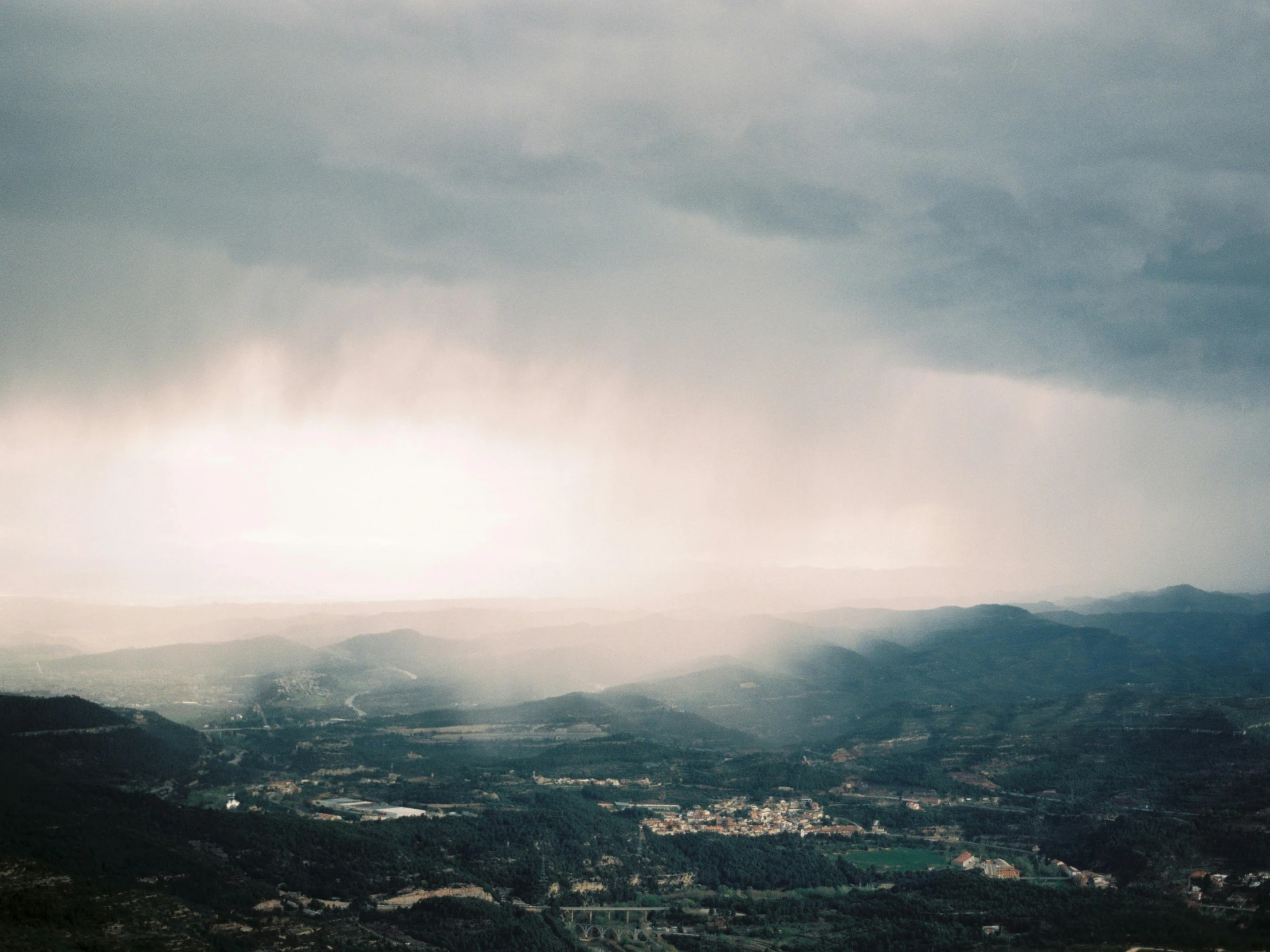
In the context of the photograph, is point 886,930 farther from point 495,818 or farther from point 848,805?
point 848,805

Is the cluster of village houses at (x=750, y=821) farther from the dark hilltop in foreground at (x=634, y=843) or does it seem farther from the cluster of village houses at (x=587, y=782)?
the cluster of village houses at (x=587, y=782)

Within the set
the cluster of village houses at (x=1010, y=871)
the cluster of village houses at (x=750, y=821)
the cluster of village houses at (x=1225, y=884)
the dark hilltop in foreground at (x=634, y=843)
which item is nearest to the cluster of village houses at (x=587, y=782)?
the dark hilltop in foreground at (x=634, y=843)

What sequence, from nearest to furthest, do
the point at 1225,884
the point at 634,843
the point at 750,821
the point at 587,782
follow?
the point at 1225,884, the point at 634,843, the point at 750,821, the point at 587,782

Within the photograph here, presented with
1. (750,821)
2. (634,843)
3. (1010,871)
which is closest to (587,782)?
(750,821)

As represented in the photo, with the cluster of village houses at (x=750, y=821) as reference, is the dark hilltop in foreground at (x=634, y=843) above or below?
above

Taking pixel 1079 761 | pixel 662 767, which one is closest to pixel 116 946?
pixel 662 767

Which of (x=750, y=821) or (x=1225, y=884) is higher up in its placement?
(x=1225, y=884)

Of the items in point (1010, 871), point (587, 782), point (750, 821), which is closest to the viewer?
point (1010, 871)

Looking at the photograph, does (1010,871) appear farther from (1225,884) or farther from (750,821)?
(750,821)

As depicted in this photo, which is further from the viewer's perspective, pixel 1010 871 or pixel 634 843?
Result: pixel 634 843
